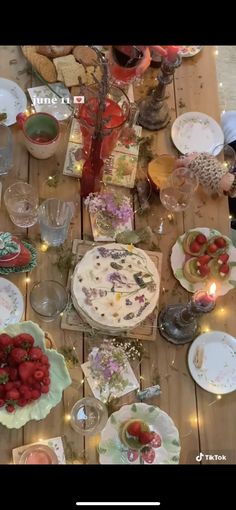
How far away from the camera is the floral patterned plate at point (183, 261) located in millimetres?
1820

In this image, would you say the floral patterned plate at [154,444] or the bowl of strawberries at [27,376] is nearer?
the bowl of strawberries at [27,376]

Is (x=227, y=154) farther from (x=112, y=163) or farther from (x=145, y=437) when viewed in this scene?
(x=145, y=437)

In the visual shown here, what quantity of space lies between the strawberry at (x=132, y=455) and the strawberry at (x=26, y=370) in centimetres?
39

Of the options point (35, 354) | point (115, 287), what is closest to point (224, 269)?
point (115, 287)

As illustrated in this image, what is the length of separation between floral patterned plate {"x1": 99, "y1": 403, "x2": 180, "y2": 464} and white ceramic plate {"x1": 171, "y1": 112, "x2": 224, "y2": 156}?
0.97 metres

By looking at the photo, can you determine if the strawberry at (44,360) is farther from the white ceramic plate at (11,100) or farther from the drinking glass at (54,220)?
the white ceramic plate at (11,100)

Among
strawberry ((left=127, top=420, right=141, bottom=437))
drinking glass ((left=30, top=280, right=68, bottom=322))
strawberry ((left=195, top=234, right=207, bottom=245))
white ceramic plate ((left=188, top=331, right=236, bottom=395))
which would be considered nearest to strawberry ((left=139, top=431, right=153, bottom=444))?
strawberry ((left=127, top=420, right=141, bottom=437))

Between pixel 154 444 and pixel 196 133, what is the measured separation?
1.15 m

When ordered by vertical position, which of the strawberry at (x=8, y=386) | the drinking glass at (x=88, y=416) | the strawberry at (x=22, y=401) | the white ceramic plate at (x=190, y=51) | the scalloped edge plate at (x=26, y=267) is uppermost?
the white ceramic plate at (x=190, y=51)

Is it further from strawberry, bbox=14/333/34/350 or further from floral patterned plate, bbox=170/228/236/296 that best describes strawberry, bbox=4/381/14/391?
floral patterned plate, bbox=170/228/236/296

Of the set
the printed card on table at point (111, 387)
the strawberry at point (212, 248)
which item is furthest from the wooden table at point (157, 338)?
the strawberry at point (212, 248)

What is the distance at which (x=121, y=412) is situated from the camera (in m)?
1.63

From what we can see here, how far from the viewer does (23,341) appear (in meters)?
1.53
